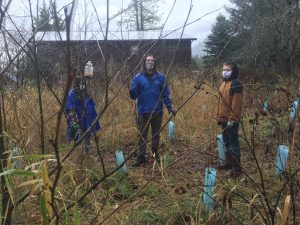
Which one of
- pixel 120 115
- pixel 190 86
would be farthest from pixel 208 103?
pixel 120 115

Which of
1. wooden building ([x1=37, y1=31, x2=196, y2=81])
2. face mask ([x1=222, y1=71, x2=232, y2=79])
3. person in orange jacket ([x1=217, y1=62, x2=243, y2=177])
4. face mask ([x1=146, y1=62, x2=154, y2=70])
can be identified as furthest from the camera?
face mask ([x1=146, y1=62, x2=154, y2=70])

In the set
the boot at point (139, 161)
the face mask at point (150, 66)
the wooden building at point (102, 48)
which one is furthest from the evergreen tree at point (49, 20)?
the boot at point (139, 161)

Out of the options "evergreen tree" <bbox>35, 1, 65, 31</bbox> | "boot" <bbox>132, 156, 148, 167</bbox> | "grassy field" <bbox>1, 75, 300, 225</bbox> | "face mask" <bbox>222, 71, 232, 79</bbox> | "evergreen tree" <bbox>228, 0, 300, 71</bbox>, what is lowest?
"boot" <bbox>132, 156, 148, 167</bbox>

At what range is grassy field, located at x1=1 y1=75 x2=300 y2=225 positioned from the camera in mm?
2226

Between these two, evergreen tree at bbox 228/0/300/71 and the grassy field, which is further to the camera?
evergreen tree at bbox 228/0/300/71

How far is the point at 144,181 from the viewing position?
468 cm

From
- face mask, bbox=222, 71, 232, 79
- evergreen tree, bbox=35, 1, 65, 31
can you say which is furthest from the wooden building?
face mask, bbox=222, 71, 232, 79

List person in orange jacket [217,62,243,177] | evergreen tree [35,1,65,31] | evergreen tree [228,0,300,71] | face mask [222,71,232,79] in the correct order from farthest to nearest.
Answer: evergreen tree [228,0,300,71]
face mask [222,71,232,79]
person in orange jacket [217,62,243,177]
evergreen tree [35,1,65,31]

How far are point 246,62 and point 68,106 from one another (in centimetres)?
1749

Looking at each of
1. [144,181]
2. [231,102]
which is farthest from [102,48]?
[231,102]

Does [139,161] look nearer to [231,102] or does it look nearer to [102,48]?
[231,102]

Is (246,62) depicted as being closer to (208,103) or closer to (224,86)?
(208,103)

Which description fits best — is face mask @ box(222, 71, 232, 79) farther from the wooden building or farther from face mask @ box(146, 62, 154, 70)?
face mask @ box(146, 62, 154, 70)

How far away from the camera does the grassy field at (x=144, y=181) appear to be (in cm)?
223
